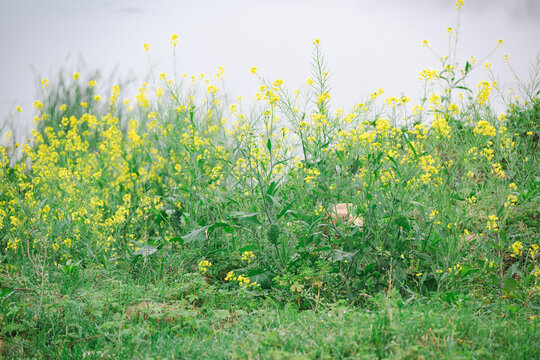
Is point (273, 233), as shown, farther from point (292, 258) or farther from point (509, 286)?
point (509, 286)

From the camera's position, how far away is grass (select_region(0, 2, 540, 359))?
2336 mm

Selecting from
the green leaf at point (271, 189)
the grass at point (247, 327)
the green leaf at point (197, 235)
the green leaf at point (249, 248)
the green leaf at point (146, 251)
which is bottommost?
the grass at point (247, 327)

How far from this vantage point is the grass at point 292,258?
7.66 ft

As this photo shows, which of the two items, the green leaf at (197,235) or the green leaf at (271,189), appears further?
the green leaf at (197,235)

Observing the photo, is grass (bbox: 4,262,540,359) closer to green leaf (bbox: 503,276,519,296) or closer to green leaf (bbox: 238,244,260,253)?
green leaf (bbox: 503,276,519,296)

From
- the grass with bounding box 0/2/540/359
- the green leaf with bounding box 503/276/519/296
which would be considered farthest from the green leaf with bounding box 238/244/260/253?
the green leaf with bounding box 503/276/519/296

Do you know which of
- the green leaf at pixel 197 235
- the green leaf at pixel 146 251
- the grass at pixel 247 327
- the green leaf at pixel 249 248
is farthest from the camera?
the green leaf at pixel 146 251

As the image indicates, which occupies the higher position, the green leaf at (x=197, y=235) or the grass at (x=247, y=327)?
the green leaf at (x=197, y=235)

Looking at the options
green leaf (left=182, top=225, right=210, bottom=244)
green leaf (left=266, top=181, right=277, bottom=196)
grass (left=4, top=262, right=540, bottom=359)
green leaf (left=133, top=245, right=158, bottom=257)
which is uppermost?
green leaf (left=266, top=181, right=277, bottom=196)

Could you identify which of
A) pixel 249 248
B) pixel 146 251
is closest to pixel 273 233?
pixel 249 248

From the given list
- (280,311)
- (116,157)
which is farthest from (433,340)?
(116,157)

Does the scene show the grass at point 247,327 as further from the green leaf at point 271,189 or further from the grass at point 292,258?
the green leaf at point 271,189

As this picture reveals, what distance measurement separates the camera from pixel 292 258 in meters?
3.23

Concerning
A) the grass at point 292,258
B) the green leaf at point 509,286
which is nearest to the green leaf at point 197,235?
the grass at point 292,258
